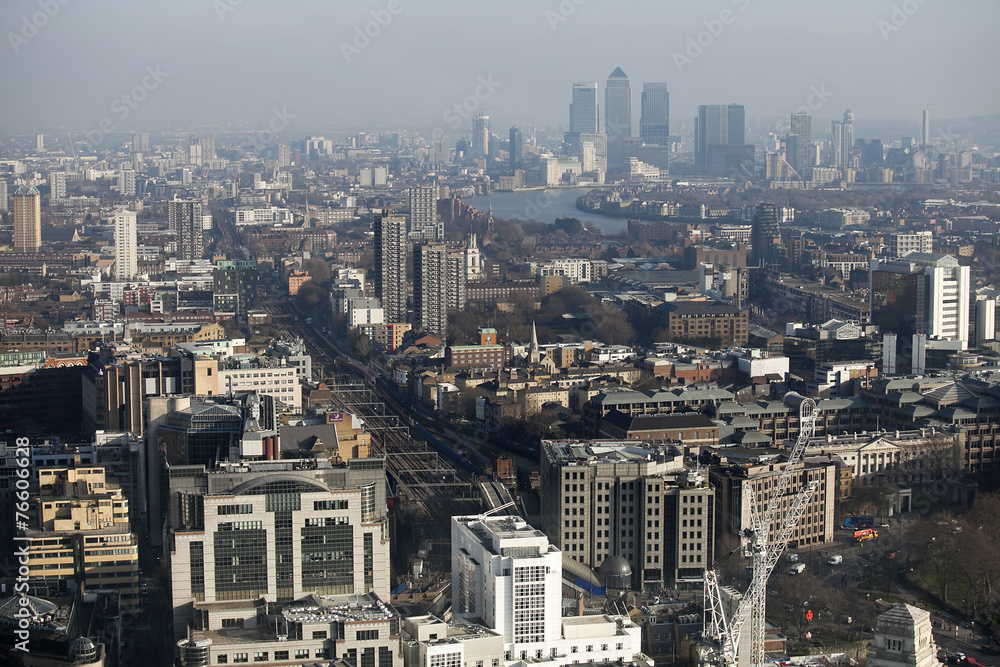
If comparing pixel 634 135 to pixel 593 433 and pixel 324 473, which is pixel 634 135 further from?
pixel 324 473

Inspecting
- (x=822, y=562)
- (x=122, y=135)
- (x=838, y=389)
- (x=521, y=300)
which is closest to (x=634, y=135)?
(x=122, y=135)

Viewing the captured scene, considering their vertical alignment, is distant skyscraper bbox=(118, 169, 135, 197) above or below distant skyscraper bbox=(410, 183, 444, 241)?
above

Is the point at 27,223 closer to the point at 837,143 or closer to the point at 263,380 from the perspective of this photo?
the point at 263,380

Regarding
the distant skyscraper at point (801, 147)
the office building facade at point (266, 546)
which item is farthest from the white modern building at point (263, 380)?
the distant skyscraper at point (801, 147)

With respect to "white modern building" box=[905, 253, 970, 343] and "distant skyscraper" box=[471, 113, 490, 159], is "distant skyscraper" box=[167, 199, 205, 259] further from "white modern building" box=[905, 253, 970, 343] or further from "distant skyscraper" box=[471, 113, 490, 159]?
"distant skyscraper" box=[471, 113, 490, 159]

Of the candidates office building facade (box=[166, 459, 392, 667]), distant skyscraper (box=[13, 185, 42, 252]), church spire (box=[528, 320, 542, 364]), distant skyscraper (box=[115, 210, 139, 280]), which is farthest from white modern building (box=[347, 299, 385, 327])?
office building facade (box=[166, 459, 392, 667])

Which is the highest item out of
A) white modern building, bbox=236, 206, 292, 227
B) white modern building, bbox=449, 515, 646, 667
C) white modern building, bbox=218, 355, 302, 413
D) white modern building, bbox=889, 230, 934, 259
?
white modern building, bbox=236, 206, 292, 227

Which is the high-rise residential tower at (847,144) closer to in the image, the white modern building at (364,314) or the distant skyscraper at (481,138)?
the distant skyscraper at (481,138)
